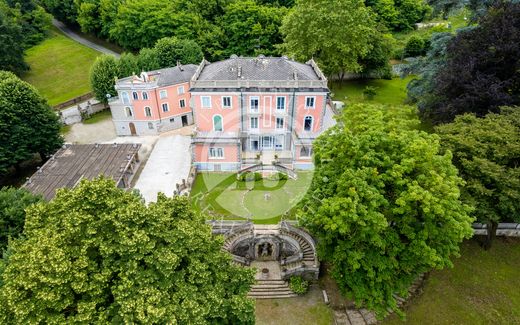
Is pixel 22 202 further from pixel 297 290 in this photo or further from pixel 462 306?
pixel 462 306

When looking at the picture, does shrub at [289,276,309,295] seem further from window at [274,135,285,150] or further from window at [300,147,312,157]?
window at [274,135,285,150]

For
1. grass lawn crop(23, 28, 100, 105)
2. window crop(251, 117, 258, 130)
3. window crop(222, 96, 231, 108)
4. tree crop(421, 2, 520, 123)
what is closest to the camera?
tree crop(421, 2, 520, 123)

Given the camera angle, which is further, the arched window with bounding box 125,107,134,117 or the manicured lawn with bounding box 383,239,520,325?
the arched window with bounding box 125,107,134,117

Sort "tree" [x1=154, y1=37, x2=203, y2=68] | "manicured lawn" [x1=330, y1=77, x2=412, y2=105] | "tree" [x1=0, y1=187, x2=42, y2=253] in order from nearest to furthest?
"tree" [x1=0, y1=187, x2=42, y2=253] < "manicured lawn" [x1=330, y1=77, x2=412, y2=105] < "tree" [x1=154, y1=37, x2=203, y2=68]

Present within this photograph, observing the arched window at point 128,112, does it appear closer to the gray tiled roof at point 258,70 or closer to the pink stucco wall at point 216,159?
the gray tiled roof at point 258,70

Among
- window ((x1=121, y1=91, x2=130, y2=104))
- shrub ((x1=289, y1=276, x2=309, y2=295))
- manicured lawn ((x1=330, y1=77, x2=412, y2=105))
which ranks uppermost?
window ((x1=121, y1=91, x2=130, y2=104))

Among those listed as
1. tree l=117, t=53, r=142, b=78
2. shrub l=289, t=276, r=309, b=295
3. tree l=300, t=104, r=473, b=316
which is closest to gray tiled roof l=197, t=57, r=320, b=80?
tree l=300, t=104, r=473, b=316

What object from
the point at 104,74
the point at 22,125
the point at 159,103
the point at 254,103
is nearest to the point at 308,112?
the point at 254,103

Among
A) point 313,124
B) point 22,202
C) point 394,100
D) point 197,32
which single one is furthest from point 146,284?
point 197,32
